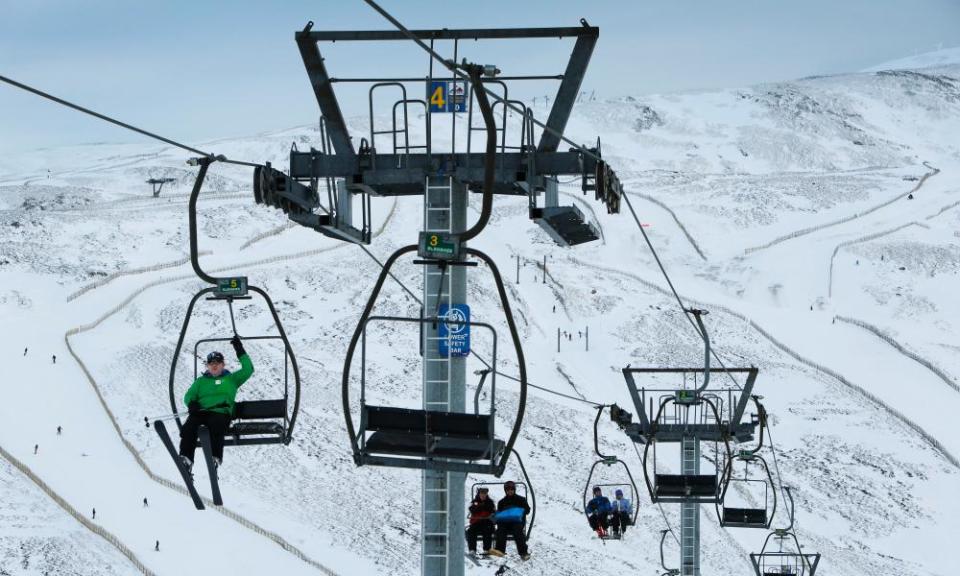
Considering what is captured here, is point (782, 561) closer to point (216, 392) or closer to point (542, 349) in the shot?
point (216, 392)

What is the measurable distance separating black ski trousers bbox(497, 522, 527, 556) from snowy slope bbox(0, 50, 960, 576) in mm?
19987

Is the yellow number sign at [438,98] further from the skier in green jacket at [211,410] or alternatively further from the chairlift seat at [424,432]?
the chairlift seat at [424,432]

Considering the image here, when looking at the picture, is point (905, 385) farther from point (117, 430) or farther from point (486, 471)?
point (486, 471)

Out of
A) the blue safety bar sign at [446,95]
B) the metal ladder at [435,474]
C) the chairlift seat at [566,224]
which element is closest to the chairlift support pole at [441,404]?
the metal ladder at [435,474]

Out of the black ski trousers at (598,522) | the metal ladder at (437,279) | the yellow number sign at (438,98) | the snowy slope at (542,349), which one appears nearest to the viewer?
the metal ladder at (437,279)

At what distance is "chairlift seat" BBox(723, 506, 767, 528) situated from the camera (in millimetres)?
24906

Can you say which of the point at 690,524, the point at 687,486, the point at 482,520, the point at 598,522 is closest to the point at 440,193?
the point at 482,520

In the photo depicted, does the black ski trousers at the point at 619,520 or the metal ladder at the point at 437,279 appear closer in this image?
the metal ladder at the point at 437,279

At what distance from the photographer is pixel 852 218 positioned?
9862cm

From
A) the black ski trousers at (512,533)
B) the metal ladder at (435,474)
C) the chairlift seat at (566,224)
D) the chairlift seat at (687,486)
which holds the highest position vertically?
the chairlift seat at (566,224)

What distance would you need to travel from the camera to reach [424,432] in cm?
1169

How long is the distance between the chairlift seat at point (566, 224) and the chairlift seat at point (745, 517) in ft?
37.5

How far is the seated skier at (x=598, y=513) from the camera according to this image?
24.9 meters

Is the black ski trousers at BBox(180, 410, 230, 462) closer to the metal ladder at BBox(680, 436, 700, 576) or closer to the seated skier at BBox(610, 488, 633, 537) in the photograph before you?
the seated skier at BBox(610, 488, 633, 537)
